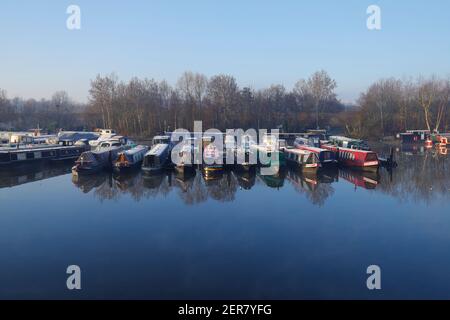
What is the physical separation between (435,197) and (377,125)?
1629 inches

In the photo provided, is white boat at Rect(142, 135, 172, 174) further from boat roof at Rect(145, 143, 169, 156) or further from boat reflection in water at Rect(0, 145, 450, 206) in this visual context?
boat reflection in water at Rect(0, 145, 450, 206)

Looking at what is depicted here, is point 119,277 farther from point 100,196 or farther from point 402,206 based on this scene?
point 402,206

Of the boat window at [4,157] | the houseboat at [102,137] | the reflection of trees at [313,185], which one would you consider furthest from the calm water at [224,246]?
the houseboat at [102,137]

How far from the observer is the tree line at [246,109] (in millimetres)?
59812

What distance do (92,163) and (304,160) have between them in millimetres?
15318

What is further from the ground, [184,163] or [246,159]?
[246,159]

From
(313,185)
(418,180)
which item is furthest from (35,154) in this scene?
(418,180)

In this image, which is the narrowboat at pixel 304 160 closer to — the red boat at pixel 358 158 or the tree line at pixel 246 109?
the red boat at pixel 358 158

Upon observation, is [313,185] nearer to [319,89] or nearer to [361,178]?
[361,178]

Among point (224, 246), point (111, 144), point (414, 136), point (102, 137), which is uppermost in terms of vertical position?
point (102, 137)

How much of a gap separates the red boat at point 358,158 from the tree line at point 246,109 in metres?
26.5

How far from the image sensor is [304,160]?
26.7 metres

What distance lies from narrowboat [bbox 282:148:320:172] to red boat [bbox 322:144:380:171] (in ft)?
12.1

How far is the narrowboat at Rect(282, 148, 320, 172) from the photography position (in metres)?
25.6
